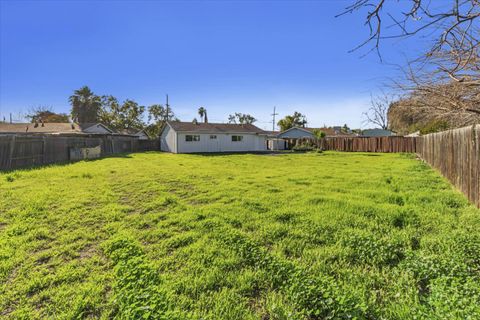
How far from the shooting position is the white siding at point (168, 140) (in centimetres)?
2571

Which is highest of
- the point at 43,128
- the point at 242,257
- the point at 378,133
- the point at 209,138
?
the point at 43,128

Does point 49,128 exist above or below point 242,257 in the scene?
above

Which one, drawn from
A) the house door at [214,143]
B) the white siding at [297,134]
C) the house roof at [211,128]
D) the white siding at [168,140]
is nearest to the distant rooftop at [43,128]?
the white siding at [168,140]

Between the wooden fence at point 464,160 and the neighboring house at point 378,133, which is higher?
the neighboring house at point 378,133

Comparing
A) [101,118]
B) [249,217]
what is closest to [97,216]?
[249,217]

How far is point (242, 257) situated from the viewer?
3.02 m

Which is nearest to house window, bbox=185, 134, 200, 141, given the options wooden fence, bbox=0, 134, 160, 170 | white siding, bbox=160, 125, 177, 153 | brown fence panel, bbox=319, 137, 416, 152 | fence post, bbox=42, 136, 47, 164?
white siding, bbox=160, 125, 177, 153

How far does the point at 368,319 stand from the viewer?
6.46 ft

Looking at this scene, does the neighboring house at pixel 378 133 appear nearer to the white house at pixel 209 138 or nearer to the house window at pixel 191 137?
the white house at pixel 209 138

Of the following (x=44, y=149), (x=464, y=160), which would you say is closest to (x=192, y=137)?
(x=44, y=149)

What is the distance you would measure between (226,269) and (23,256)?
2.54m

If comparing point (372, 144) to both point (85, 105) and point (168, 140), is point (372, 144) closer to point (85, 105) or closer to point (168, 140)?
point (168, 140)

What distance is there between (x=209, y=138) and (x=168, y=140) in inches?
180

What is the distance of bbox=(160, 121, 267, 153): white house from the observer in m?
25.5
